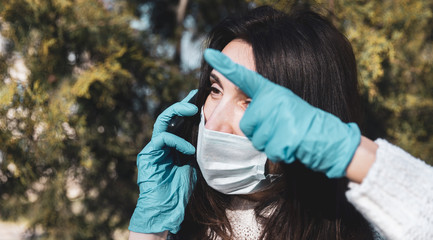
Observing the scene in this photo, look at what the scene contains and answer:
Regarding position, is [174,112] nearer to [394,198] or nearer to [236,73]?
[236,73]

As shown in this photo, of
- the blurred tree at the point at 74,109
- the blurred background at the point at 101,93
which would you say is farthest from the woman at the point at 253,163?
the blurred tree at the point at 74,109

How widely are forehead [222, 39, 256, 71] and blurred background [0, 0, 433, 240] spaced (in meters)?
0.46

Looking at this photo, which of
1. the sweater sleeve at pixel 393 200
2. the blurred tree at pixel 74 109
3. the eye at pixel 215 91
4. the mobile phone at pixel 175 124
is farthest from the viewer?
the blurred tree at pixel 74 109

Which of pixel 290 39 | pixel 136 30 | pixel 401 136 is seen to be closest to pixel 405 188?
pixel 290 39

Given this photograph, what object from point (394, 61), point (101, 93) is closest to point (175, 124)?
point (101, 93)

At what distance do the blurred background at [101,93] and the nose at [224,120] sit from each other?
749 millimetres

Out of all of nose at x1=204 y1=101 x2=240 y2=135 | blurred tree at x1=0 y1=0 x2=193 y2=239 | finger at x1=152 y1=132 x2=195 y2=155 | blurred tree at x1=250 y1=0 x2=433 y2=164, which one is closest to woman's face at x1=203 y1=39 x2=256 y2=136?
nose at x1=204 y1=101 x2=240 y2=135

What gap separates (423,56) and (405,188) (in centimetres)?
198

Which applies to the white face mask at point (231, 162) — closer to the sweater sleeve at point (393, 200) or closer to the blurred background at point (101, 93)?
the sweater sleeve at point (393, 200)

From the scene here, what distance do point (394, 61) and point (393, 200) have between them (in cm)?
177

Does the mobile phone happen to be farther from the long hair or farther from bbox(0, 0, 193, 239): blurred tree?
bbox(0, 0, 193, 239): blurred tree

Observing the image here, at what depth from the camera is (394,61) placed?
2426mm

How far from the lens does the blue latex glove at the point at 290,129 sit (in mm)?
921

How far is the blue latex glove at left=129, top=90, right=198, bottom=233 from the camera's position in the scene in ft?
4.94
